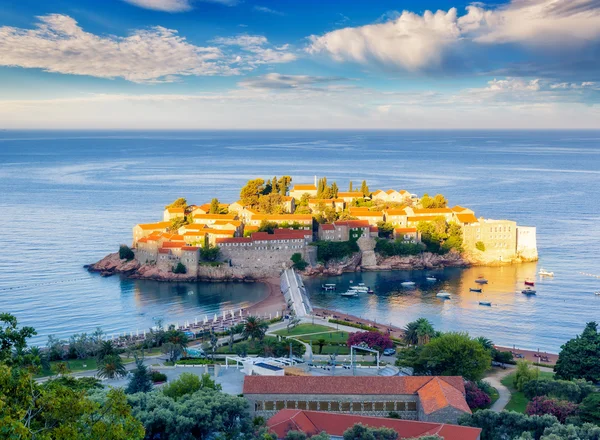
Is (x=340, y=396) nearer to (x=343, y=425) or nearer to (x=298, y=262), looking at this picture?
(x=343, y=425)

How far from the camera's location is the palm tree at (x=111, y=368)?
33000 mm

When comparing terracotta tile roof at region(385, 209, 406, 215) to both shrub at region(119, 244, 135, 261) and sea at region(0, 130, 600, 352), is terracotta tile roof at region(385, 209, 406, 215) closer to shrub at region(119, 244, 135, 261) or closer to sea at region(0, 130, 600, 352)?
sea at region(0, 130, 600, 352)

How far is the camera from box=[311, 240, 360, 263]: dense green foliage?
65875 mm

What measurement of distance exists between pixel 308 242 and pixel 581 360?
35772 millimetres

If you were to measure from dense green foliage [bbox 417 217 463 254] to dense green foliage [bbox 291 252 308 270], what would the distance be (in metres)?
12.3

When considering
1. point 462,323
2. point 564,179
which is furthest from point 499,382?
point 564,179

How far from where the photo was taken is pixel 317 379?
2961cm

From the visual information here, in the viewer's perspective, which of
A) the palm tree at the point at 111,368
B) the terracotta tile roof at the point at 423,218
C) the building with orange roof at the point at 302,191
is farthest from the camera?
the building with orange roof at the point at 302,191

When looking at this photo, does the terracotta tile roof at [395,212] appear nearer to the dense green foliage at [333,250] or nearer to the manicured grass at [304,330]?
the dense green foliage at [333,250]

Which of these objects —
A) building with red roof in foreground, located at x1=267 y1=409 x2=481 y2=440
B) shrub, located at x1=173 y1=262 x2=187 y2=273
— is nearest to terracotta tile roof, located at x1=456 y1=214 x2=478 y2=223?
shrub, located at x1=173 y1=262 x2=187 y2=273

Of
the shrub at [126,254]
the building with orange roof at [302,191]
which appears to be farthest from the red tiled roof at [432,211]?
the shrub at [126,254]

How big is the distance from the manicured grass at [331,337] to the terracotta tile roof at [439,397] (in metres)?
13.3

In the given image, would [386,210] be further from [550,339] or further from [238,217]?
[550,339]

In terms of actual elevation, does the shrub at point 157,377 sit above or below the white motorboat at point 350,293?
above
